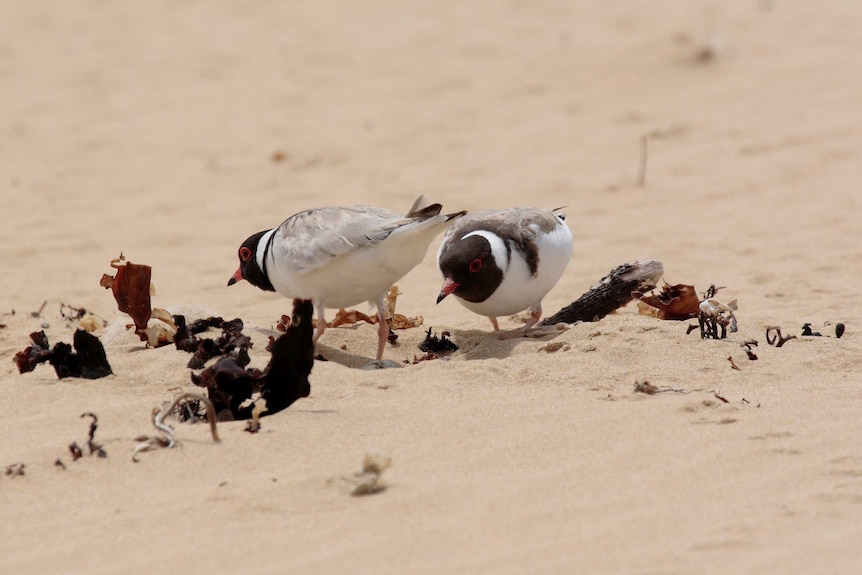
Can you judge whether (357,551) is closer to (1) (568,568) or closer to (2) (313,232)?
(1) (568,568)

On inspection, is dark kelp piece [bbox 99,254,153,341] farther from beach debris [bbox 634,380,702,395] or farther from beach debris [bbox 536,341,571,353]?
beach debris [bbox 634,380,702,395]

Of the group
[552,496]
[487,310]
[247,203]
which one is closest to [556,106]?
[247,203]

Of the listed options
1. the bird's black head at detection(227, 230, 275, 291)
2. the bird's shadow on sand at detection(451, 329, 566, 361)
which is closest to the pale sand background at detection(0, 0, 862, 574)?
the bird's shadow on sand at detection(451, 329, 566, 361)

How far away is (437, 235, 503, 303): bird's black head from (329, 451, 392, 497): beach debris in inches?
92.9

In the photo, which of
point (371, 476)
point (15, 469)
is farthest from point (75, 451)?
point (371, 476)

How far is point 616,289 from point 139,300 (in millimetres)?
2609

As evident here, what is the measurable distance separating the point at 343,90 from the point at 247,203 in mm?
4069

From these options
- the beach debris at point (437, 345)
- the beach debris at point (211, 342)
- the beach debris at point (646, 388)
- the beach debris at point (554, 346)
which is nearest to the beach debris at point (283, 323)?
the beach debris at point (211, 342)

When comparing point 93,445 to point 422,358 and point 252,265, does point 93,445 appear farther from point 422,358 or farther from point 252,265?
point 252,265

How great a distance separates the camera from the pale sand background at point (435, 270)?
11.1ft

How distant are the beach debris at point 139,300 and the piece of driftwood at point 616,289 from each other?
2281mm

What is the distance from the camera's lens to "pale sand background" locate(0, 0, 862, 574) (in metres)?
3.37

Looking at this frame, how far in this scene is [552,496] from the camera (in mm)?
3535

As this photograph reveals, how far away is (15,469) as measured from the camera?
3.97 m
